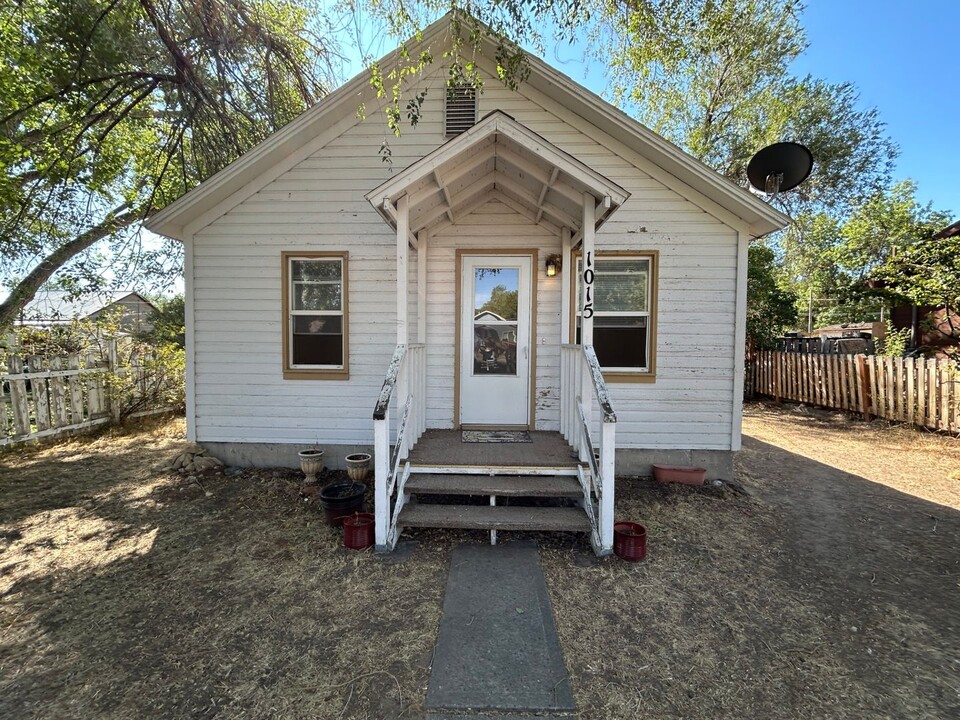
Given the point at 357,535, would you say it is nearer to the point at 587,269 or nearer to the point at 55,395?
the point at 587,269

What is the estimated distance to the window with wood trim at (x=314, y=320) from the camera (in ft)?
18.2

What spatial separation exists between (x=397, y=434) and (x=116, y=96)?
23.8 ft

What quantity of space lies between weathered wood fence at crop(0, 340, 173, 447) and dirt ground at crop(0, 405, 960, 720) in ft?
9.03

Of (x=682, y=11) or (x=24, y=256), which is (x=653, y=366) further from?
(x=24, y=256)

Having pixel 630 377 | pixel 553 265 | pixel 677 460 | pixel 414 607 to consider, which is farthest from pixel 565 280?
pixel 414 607

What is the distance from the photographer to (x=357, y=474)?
15.6 ft

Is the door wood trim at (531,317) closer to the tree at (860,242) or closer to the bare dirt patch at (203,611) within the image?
the bare dirt patch at (203,611)

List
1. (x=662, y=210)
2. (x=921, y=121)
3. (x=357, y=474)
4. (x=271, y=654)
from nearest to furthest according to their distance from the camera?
1. (x=271, y=654)
2. (x=357, y=474)
3. (x=662, y=210)
4. (x=921, y=121)

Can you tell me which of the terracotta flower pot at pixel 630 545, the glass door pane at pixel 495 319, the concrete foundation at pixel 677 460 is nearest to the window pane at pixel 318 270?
the glass door pane at pixel 495 319

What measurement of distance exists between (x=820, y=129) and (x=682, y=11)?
34.5 feet

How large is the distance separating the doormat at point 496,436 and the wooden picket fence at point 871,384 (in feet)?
25.5

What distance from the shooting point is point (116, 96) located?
674 centimetres

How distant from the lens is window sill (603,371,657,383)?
542 cm

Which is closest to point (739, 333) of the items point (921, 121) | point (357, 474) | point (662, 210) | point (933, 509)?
point (662, 210)
